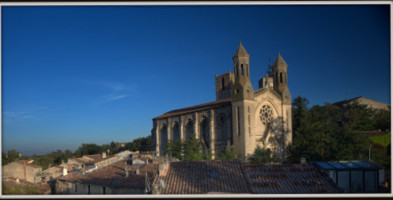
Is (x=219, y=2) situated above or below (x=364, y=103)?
above

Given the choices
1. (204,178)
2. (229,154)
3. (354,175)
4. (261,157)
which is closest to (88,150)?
(229,154)

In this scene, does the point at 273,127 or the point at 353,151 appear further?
the point at 273,127

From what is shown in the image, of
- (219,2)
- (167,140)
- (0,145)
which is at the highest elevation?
(219,2)

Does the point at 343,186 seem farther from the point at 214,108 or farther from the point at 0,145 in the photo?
the point at 214,108

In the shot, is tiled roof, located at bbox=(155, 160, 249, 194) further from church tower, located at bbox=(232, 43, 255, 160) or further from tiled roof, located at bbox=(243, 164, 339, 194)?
church tower, located at bbox=(232, 43, 255, 160)

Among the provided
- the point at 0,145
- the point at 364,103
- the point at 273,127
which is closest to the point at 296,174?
the point at 0,145

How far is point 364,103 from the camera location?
101ft

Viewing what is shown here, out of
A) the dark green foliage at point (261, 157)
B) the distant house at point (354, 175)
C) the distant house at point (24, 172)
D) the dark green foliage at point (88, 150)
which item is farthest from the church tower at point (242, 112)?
the dark green foliage at point (88, 150)

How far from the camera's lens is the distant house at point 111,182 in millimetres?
15247

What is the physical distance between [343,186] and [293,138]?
16.7m

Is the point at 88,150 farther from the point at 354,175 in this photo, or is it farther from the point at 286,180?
the point at 354,175

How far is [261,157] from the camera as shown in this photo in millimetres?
22547

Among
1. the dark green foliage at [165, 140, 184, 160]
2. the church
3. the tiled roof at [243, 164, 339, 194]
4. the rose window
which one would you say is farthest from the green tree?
the tiled roof at [243, 164, 339, 194]

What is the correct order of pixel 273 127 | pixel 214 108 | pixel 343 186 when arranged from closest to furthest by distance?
1. pixel 343 186
2. pixel 273 127
3. pixel 214 108
